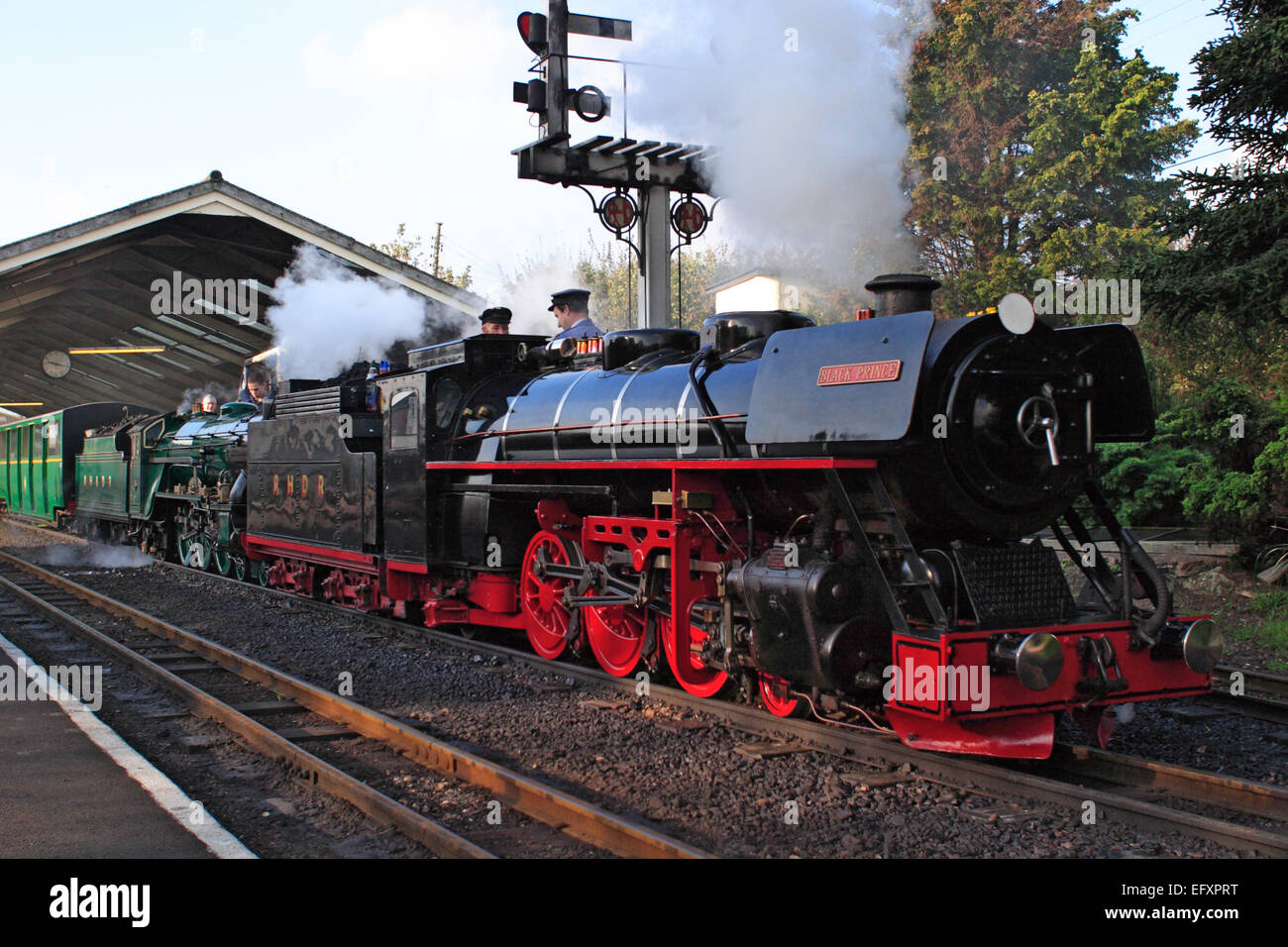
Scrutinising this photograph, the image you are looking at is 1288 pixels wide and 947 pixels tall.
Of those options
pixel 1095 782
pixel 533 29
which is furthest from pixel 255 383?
pixel 1095 782

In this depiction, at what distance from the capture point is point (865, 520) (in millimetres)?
5254

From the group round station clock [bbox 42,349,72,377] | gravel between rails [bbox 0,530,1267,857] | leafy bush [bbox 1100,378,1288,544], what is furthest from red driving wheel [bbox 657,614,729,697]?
round station clock [bbox 42,349,72,377]

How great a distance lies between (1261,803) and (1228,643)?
4.70m

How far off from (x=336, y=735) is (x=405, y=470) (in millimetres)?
3554

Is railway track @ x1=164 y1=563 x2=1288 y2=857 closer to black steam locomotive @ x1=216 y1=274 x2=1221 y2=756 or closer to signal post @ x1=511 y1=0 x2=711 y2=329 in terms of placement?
black steam locomotive @ x1=216 y1=274 x2=1221 y2=756

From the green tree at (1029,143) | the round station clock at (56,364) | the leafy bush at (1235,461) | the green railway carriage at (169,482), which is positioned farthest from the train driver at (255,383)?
the leafy bush at (1235,461)

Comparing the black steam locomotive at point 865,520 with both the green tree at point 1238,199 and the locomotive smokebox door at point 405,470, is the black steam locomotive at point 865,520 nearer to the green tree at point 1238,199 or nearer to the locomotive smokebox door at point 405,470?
the locomotive smokebox door at point 405,470

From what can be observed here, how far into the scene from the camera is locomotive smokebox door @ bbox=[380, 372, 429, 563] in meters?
8.91

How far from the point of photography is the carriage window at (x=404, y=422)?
9.04m

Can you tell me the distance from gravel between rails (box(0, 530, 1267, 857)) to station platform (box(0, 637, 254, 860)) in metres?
1.55

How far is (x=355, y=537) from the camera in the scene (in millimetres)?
10047

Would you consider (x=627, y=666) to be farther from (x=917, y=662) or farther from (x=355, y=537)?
(x=355, y=537)

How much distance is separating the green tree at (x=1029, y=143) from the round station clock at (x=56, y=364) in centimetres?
2213

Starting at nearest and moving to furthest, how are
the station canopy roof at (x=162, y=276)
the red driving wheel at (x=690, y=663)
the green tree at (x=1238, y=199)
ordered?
the red driving wheel at (x=690, y=663)
the green tree at (x=1238, y=199)
the station canopy roof at (x=162, y=276)
